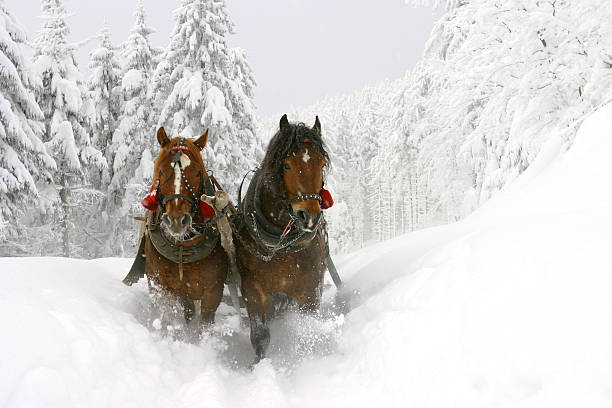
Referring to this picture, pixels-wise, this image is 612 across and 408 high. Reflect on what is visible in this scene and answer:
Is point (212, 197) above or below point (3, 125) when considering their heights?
below

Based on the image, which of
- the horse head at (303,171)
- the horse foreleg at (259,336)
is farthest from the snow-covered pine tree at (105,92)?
the horse head at (303,171)

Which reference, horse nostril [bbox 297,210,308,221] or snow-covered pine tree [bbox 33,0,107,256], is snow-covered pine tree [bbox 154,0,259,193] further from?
horse nostril [bbox 297,210,308,221]

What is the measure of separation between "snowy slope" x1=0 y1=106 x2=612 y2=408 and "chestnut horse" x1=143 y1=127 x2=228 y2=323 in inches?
17.4

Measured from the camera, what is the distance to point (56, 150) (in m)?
14.7

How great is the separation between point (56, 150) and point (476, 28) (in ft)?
48.4

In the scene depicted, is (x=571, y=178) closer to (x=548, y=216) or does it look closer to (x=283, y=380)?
(x=548, y=216)

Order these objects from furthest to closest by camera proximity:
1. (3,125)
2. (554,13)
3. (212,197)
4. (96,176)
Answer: (96,176)
(3,125)
(554,13)
(212,197)

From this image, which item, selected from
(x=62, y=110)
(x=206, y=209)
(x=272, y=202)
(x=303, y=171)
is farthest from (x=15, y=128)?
(x=303, y=171)

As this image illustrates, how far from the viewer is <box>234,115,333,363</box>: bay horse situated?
354 cm

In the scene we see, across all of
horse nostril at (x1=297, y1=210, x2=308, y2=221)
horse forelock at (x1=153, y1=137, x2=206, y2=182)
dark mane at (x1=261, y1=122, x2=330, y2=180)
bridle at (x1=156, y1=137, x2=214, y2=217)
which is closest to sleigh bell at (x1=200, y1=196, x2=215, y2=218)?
bridle at (x1=156, y1=137, x2=214, y2=217)

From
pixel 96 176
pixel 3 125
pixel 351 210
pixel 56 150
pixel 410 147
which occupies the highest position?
pixel 3 125

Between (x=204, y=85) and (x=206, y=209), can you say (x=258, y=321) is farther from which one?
(x=204, y=85)

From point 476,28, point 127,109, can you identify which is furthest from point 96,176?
point 476,28

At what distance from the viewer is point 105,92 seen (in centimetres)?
1753
